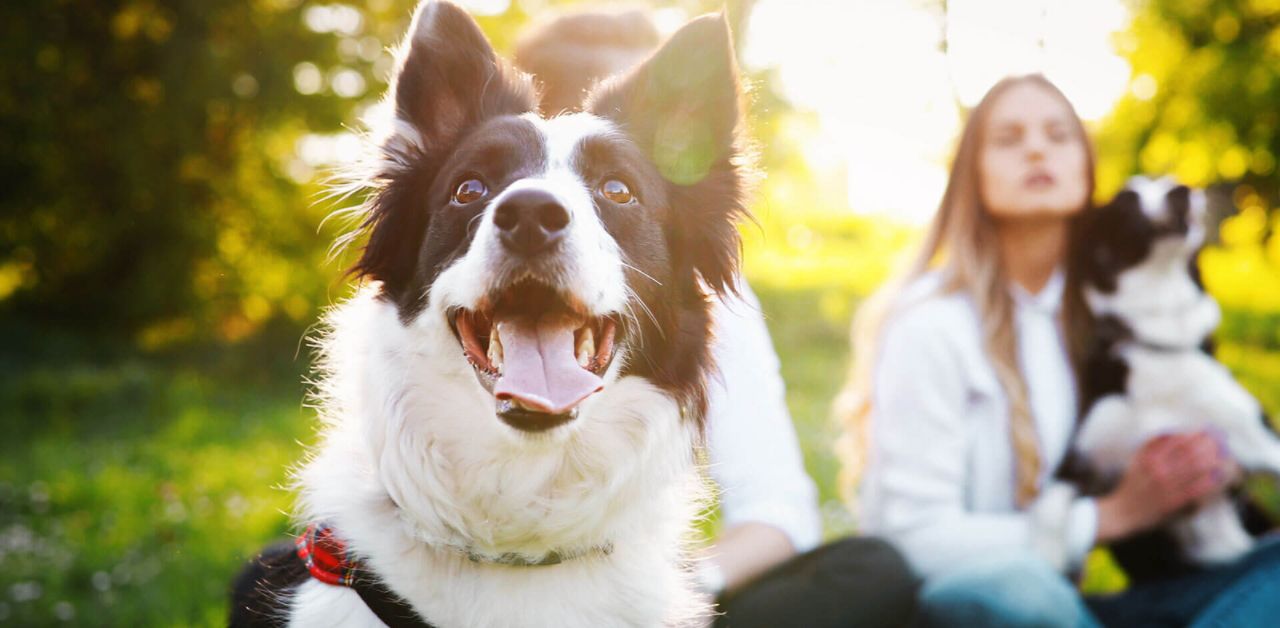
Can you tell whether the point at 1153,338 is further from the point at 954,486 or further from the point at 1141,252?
the point at 954,486

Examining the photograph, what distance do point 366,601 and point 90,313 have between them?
11018 millimetres

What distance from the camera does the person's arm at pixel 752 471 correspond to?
2.84 meters

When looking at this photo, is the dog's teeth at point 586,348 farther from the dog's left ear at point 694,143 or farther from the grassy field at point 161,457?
the grassy field at point 161,457

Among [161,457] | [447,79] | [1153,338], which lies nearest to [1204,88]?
[1153,338]

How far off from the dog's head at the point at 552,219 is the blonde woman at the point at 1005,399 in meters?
1.27

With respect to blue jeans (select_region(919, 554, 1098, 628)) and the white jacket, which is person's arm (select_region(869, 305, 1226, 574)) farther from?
blue jeans (select_region(919, 554, 1098, 628))

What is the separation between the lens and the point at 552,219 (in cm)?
192

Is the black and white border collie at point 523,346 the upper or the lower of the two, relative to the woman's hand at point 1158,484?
upper

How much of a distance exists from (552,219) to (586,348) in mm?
328

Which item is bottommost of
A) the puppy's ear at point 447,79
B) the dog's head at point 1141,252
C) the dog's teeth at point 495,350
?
the dog's head at point 1141,252

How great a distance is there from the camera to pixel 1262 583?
9.59 feet

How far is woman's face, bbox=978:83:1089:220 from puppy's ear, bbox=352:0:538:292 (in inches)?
76.1

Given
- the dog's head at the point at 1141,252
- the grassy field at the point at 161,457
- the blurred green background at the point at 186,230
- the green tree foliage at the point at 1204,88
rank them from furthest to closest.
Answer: the green tree foliage at the point at 1204,88, the blurred green background at the point at 186,230, the grassy field at the point at 161,457, the dog's head at the point at 1141,252

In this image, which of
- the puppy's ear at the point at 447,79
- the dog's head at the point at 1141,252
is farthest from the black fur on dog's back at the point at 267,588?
the dog's head at the point at 1141,252
